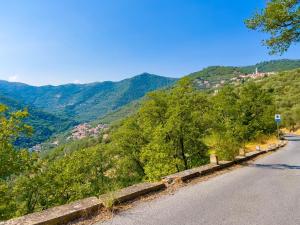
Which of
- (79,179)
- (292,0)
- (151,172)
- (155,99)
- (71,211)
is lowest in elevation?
(79,179)

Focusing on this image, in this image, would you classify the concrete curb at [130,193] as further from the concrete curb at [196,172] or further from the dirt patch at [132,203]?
the concrete curb at [196,172]

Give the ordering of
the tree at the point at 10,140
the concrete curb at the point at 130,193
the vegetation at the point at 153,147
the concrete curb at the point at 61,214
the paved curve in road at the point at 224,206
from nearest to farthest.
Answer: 1. the concrete curb at the point at 61,214
2. the paved curve in road at the point at 224,206
3. the concrete curb at the point at 130,193
4. the tree at the point at 10,140
5. the vegetation at the point at 153,147

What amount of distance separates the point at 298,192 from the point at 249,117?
102 feet

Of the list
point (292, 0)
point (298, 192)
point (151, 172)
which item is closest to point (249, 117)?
point (151, 172)

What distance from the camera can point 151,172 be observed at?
70.1 ft

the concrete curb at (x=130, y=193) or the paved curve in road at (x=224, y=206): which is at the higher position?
the concrete curb at (x=130, y=193)

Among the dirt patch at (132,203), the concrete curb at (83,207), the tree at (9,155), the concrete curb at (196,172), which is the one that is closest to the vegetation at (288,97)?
A: the concrete curb at (196,172)

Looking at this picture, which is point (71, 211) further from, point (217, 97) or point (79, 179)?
point (217, 97)

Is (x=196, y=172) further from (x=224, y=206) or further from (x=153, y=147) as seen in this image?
(x=153, y=147)

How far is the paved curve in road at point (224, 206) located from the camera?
5438 mm

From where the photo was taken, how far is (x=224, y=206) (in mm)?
6391

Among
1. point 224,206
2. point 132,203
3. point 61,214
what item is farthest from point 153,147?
point 61,214

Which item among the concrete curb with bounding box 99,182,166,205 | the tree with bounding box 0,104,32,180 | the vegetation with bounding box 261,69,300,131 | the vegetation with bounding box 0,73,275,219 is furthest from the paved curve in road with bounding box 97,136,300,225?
the vegetation with bounding box 261,69,300,131

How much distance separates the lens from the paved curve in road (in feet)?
17.8
